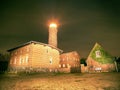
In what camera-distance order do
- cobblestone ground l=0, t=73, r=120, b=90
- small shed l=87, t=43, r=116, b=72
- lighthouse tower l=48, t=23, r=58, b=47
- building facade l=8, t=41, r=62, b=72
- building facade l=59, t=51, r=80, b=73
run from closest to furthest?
cobblestone ground l=0, t=73, r=120, b=90
building facade l=8, t=41, r=62, b=72
small shed l=87, t=43, r=116, b=72
lighthouse tower l=48, t=23, r=58, b=47
building facade l=59, t=51, r=80, b=73

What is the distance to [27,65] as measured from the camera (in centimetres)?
2795

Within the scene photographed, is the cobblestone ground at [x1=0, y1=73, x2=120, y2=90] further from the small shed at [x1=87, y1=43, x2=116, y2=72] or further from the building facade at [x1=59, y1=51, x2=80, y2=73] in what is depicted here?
the building facade at [x1=59, y1=51, x2=80, y2=73]

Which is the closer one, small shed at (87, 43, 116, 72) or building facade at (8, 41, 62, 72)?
building facade at (8, 41, 62, 72)

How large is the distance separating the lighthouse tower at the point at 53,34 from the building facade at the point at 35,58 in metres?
7.57

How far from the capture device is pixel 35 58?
28781mm

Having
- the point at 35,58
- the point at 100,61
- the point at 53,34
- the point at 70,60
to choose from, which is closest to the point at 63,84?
the point at 35,58

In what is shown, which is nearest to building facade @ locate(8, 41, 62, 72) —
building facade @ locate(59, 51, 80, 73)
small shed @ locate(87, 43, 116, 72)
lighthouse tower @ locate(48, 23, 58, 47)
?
lighthouse tower @ locate(48, 23, 58, 47)

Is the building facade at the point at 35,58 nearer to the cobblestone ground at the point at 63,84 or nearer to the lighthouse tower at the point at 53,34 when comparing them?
the lighthouse tower at the point at 53,34

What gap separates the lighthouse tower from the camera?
141 feet

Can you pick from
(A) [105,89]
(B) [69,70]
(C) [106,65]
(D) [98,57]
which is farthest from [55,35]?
(A) [105,89]

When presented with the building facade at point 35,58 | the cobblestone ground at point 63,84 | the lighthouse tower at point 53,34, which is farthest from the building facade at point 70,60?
the cobblestone ground at point 63,84

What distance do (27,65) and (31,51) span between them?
3.68m

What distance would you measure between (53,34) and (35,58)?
57.9 feet

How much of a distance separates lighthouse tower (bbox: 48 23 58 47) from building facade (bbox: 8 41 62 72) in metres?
7.57
